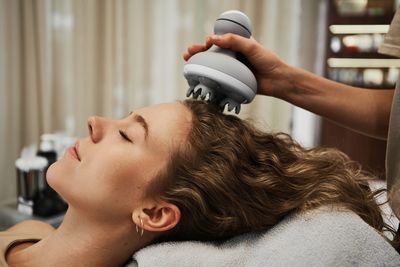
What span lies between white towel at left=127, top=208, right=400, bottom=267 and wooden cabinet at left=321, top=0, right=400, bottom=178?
204 cm

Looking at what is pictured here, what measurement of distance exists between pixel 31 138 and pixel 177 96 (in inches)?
40.5

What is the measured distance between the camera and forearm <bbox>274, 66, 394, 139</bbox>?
103 centimetres

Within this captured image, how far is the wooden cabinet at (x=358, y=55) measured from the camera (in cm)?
282

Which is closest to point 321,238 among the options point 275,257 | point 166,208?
point 275,257

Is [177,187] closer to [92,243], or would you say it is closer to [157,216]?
[157,216]

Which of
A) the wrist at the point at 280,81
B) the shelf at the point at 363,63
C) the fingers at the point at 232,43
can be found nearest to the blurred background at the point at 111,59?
the shelf at the point at 363,63

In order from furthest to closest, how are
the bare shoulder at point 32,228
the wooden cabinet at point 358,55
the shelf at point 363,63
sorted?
the shelf at point 363,63 < the wooden cabinet at point 358,55 < the bare shoulder at point 32,228

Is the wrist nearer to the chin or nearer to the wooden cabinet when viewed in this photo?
the chin

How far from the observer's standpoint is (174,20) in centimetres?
259

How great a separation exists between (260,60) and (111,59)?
1806 mm

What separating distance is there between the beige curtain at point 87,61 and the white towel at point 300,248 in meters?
1.66

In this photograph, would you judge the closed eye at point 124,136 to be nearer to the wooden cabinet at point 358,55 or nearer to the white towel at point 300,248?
the white towel at point 300,248

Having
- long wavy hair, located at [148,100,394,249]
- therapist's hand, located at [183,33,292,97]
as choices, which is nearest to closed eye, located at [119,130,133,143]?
long wavy hair, located at [148,100,394,249]

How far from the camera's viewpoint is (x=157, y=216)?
3.05 feet
